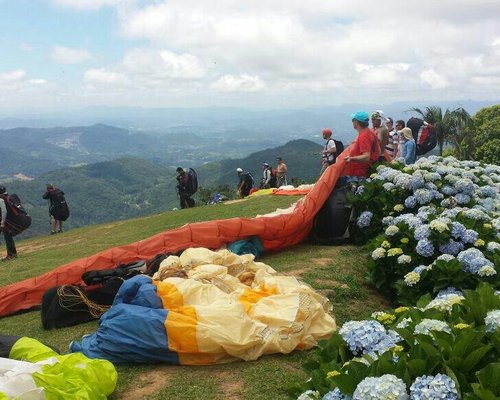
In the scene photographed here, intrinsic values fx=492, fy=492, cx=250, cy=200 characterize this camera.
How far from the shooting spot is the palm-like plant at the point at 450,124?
27370 millimetres

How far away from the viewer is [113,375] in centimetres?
460

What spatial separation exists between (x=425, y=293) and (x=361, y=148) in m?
4.54

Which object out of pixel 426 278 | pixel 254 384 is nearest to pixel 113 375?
Result: pixel 254 384

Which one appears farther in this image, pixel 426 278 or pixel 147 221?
pixel 147 221

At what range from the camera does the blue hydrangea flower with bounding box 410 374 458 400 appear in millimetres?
2463

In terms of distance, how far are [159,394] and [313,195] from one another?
5634 mm

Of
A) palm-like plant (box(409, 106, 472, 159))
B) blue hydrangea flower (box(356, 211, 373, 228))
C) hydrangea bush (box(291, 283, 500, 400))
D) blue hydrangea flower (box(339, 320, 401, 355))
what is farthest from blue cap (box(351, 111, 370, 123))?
palm-like plant (box(409, 106, 472, 159))

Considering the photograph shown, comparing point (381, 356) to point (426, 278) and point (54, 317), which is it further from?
point (54, 317)

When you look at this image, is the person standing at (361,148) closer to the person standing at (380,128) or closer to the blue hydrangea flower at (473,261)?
the person standing at (380,128)

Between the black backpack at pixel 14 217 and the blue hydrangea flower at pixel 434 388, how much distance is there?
1400 centimetres

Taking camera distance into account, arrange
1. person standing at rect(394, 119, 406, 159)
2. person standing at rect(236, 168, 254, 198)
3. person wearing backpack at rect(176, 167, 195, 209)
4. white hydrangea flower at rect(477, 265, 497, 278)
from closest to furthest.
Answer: white hydrangea flower at rect(477, 265, 497, 278)
person standing at rect(394, 119, 406, 159)
person wearing backpack at rect(176, 167, 195, 209)
person standing at rect(236, 168, 254, 198)

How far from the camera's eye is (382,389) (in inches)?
98.1

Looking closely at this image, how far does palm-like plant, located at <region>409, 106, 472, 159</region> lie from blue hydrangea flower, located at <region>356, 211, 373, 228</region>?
1989cm

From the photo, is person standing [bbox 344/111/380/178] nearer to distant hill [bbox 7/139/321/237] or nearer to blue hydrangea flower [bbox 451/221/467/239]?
blue hydrangea flower [bbox 451/221/467/239]
